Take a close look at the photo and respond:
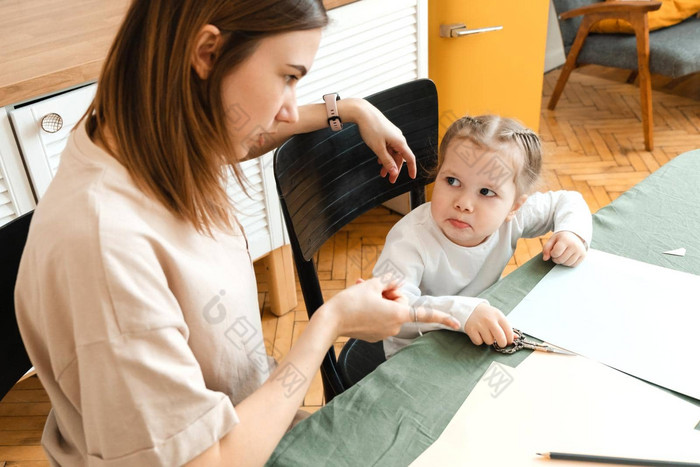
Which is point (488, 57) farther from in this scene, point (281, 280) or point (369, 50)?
point (281, 280)

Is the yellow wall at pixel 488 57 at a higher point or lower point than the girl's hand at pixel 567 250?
lower

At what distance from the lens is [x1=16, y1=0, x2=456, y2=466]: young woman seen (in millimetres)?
692

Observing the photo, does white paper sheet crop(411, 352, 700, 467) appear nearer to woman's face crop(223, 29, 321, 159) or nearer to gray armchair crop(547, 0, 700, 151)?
woman's face crop(223, 29, 321, 159)

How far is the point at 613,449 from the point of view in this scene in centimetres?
75

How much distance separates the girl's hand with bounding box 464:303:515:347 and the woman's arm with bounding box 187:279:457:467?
0.12 feet

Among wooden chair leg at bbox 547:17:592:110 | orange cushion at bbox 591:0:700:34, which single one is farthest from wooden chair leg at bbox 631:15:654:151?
wooden chair leg at bbox 547:17:592:110

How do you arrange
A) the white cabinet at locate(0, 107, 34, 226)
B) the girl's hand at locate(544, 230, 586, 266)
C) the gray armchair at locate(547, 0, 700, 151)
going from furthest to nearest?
the gray armchair at locate(547, 0, 700, 151) < the white cabinet at locate(0, 107, 34, 226) < the girl's hand at locate(544, 230, 586, 266)

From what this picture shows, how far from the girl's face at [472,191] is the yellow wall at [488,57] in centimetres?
142

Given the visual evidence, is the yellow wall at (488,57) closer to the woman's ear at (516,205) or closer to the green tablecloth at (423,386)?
the woman's ear at (516,205)

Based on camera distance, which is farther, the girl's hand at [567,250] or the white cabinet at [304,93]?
the white cabinet at [304,93]

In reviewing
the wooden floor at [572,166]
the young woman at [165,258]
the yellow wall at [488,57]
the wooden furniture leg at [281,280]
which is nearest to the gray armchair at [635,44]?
the wooden floor at [572,166]

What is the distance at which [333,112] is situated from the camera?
1.21 metres

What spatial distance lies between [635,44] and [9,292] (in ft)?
10.3

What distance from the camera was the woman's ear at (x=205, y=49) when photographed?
74 centimetres
